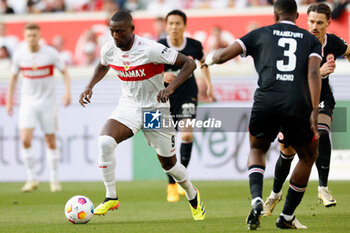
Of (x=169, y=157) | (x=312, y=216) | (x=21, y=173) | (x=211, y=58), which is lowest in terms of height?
(x=21, y=173)

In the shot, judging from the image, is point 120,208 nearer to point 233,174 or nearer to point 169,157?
point 169,157

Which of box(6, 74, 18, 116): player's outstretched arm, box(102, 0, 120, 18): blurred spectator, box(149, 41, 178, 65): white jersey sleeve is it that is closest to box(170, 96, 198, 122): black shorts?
box(149, 41, 178, 65): white jersey sleeve

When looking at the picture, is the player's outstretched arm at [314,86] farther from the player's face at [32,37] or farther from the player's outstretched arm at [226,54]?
the player's face at [32,37]

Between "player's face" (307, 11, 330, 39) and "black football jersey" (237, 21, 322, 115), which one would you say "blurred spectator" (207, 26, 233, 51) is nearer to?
"player's face" (307, 11, 330, 39)

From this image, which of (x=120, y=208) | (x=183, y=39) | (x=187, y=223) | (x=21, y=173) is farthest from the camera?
(x=21, y=173)

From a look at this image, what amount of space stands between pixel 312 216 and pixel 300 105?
2.18 meters

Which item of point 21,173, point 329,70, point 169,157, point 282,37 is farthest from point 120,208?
point 21,173

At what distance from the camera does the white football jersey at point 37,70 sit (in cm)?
1343

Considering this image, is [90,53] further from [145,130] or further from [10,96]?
[145,130]

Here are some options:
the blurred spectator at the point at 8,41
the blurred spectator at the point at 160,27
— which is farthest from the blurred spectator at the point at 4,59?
the blurred spectator at the point at 160,27

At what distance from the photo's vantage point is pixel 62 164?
15.8m

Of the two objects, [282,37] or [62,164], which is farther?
[62,164]

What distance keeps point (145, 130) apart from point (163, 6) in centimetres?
1165

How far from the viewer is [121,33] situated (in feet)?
25.6
